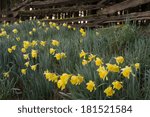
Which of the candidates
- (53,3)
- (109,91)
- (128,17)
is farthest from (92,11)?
(109,91)

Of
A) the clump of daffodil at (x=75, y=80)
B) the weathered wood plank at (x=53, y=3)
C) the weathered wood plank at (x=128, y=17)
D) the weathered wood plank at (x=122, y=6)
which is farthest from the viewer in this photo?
the weathered wood plank at (x=53, y=3)

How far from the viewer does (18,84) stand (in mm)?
2990

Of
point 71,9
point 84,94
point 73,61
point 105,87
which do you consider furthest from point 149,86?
point 71,9

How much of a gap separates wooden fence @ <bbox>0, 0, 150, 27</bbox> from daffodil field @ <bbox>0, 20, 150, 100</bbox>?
114cm

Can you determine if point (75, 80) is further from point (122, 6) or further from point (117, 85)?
point (122, 6)

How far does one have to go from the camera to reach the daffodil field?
212 cm

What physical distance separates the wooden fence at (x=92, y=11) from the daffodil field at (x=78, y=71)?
3.74ft

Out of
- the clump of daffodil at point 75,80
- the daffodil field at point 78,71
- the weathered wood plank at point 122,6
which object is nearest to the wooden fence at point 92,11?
the weathered wood plank at point 122,6

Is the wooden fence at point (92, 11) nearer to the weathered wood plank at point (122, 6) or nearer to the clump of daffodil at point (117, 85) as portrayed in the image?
the weathered wood plank at point (122, 6)

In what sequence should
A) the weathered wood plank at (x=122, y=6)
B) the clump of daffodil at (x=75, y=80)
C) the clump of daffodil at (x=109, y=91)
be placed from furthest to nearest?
the weathered wood plank at (x=122, y=6)
the clump of daffodil at (x=75, y=80)
the clump of daffodil at (x=109, y=91)

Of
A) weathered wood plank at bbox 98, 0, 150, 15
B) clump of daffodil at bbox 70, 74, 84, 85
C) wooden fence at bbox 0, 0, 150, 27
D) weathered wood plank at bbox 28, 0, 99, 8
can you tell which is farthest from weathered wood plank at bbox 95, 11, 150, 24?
clump of daffodil at bbox 70, 74, 84, 85

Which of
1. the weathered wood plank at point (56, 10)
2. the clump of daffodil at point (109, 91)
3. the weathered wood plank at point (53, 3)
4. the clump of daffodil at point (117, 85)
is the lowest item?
the clump of daffodil at point (109, 91)

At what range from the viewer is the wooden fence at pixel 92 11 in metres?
5.09

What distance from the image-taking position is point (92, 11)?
6.89m
